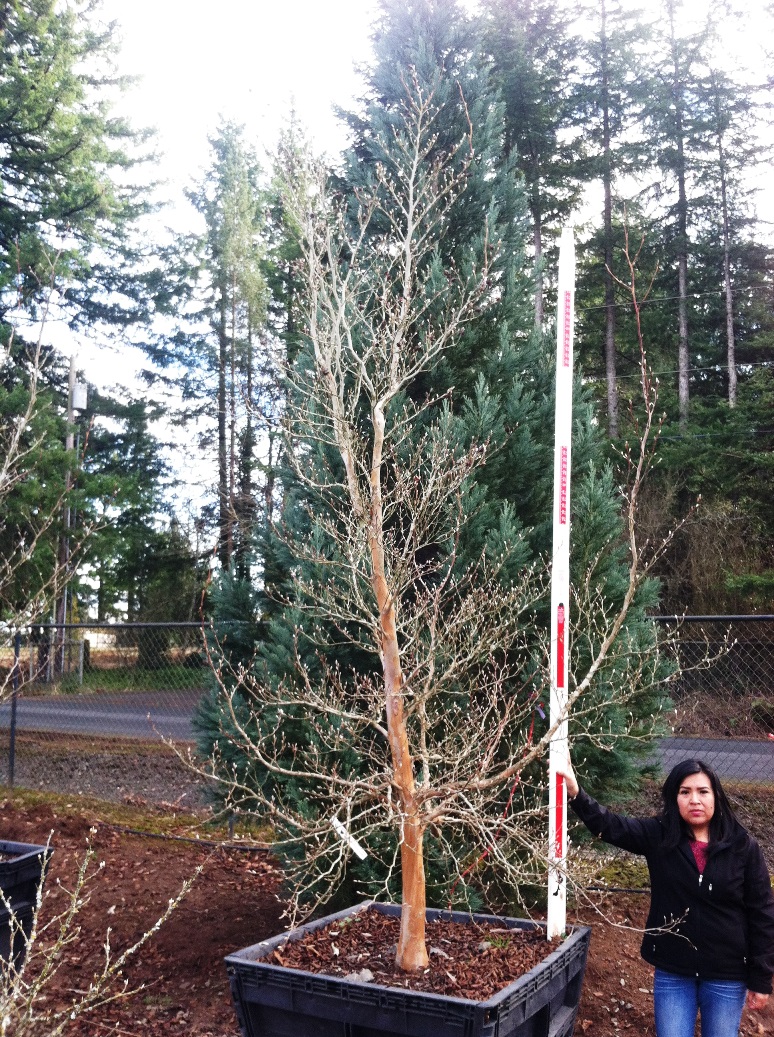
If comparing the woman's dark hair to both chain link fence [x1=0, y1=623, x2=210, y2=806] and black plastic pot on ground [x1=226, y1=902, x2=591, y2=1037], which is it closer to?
black plastic pot on ground [x1=226, y1=902, x2=591, y2=1037]

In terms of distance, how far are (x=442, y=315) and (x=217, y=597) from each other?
6.63ft

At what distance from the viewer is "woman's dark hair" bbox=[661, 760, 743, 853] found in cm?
327

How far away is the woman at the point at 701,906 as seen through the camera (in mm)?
3133

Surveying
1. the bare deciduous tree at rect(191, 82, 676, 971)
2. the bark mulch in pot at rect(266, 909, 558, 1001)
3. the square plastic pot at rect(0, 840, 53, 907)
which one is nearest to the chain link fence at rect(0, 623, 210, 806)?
the square plastic pot at rect(0, 840, 53, 907)

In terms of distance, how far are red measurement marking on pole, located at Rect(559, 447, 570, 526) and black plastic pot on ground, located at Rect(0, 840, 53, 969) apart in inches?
118

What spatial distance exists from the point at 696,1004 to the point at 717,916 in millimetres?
369

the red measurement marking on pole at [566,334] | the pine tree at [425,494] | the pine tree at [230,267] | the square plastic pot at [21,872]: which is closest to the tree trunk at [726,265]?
the pine tree at [230,267]

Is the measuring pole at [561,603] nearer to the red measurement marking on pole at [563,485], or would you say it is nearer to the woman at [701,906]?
the red measurement marking on pole at [563,485]

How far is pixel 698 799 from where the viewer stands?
3.27 metres

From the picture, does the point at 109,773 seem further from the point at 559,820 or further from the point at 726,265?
the point at 726,265

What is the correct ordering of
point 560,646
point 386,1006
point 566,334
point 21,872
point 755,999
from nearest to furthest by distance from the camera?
point 386,1006 < point 755,999 < point 560,646 < point 566,334 < point 21,872

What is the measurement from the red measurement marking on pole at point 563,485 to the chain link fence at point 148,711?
4679 mm

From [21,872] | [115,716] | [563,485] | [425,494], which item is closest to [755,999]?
[563,485]

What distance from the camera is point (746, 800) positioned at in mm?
7246
